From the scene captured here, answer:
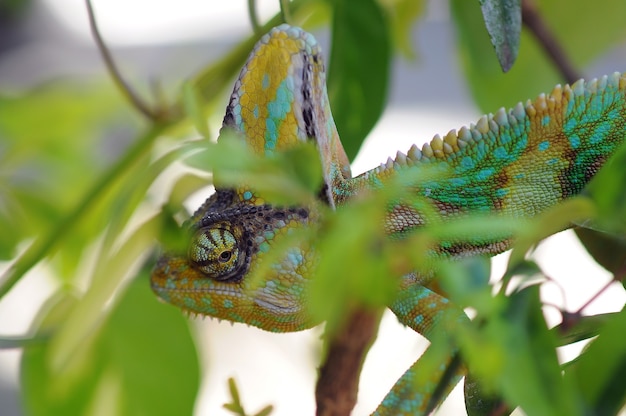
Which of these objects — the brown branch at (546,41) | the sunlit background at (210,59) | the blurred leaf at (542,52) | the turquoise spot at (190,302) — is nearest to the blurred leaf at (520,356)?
the turquoise spot at (190,302)

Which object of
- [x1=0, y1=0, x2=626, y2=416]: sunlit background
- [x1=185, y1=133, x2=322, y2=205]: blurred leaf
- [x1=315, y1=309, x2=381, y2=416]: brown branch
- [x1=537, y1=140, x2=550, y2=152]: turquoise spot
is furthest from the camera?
[x1=0, y1=0, x2=626, y2=416]: sunlit background

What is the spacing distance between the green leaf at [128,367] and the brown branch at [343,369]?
232 mm

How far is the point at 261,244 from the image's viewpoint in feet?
2.59

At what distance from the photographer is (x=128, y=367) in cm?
92

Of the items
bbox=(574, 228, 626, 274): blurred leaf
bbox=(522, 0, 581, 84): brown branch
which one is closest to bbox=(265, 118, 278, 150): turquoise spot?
bbox=(574, 228, 626, 274): blurred leaf

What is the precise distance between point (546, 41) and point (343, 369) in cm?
48

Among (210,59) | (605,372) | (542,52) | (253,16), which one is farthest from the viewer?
(210,59)

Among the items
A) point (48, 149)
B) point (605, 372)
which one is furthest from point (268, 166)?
point (48, 149)

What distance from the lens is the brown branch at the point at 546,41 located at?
0.97m

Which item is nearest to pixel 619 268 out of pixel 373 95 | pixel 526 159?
pixel 526 159

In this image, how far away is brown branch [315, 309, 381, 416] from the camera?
684 millimetres

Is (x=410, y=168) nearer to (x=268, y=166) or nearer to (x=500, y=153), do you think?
(x=500, y=153)

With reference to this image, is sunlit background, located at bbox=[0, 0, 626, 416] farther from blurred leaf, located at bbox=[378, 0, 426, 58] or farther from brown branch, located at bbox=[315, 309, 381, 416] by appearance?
brown branch, located at bbox=[315, 309, 381, 416]

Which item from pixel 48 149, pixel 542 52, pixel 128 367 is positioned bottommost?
pixel 128 367
